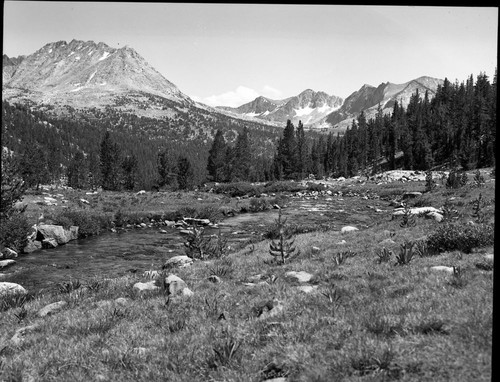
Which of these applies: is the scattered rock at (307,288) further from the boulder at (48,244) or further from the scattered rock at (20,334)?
the boulder at (48,244)

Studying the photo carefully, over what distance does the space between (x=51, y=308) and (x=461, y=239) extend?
38.1ft

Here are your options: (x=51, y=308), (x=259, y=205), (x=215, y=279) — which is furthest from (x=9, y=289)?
(x=259, y=205)

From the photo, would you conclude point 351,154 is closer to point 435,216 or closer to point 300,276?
point 435,216

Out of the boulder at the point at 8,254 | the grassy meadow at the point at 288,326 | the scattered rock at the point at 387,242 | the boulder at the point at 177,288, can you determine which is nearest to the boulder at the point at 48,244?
the boulder at the point at 8,254

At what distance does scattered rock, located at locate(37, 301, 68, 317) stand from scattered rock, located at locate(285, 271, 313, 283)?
633 centimetres

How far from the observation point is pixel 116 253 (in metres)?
24.2

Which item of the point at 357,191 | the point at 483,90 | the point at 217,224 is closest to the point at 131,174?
the point at 357,191

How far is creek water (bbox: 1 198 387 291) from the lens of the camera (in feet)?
59.7

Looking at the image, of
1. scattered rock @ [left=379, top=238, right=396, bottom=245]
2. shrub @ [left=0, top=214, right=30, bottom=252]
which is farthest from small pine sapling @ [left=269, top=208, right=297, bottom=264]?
shrub @ [left=0, top=214, right=30, bottom=252]

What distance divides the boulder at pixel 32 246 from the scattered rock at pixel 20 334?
60.3 ft

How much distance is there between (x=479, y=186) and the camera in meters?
35.3

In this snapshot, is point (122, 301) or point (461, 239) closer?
point (122, 301)

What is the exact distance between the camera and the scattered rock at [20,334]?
7651 mm

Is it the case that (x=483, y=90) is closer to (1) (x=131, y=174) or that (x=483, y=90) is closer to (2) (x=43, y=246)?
(1) (x=131, y=174)
